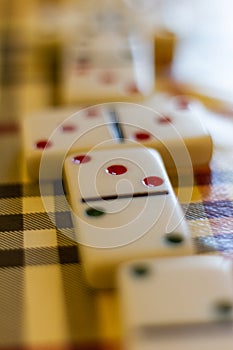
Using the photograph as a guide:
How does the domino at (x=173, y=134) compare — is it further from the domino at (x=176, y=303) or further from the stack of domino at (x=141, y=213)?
the domino at (x=176, y=303)

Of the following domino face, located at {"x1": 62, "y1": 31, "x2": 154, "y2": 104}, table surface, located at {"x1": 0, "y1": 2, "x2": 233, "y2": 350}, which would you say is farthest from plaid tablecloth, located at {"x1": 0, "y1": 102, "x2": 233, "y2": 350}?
domino face, located at {"x1": 62, "y1": 31, "x2": 154, "y2": 104}

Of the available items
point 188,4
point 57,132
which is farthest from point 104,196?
point 188,4

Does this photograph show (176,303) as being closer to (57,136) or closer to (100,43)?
(57,136)

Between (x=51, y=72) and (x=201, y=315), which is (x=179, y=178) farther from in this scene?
(x=51, y=72)

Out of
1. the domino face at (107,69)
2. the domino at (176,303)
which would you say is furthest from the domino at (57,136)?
the domino at (176,303)

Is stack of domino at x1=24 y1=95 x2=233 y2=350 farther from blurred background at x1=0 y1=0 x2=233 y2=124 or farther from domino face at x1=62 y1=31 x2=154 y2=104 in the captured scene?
blurred background at x1=0 y1=0 x2=233 y2=124

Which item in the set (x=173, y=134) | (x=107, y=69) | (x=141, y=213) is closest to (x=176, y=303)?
(x=141, y=213)
